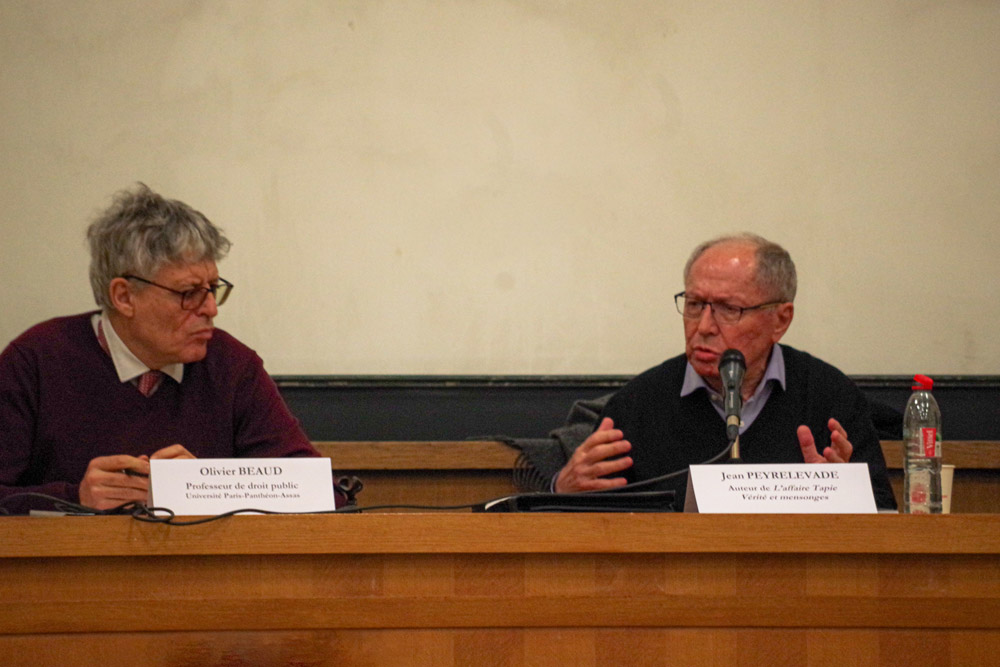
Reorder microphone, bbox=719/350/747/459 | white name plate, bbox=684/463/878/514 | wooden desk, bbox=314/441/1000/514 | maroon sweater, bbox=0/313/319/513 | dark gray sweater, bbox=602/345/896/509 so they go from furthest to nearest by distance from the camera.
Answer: wooden desk, bbox=314/441/1000/514
dark gray sweater, bbox=602/345/896/509
maroon sweater, bbox=0/313/319/513
microphone, bbox=719/350/747/459
white name plate, bbox=684/463/878/514

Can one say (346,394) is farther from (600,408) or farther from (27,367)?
(27,367)

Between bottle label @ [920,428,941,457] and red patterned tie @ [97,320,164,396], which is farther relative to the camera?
red patterned tie @ [97,320,164,396]

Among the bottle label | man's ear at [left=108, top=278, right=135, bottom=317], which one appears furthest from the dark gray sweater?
man's ear at [left=108, top=278, right=135, bottom=317]

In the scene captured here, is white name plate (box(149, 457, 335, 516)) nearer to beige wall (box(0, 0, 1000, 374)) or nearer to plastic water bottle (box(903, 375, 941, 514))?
plastic water bottle (box(903, 375, 941, 514))

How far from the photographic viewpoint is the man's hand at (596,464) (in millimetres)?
1992

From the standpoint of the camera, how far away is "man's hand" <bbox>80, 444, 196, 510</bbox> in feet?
5.81

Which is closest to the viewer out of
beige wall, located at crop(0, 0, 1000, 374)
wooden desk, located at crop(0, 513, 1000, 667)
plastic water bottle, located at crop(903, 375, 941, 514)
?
wooden desk, located at crop(0, 513, 1000, 667)

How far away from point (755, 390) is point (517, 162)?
1.02 meters

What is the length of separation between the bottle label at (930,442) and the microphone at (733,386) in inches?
17.2

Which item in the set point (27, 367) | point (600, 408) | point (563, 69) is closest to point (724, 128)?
point (563, 69)

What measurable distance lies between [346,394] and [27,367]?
996 millimetres

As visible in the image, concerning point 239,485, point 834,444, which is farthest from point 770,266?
point 239,485

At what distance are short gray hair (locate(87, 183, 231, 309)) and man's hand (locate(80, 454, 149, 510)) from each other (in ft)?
1.78

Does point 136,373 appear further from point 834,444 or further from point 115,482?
point 834,444
